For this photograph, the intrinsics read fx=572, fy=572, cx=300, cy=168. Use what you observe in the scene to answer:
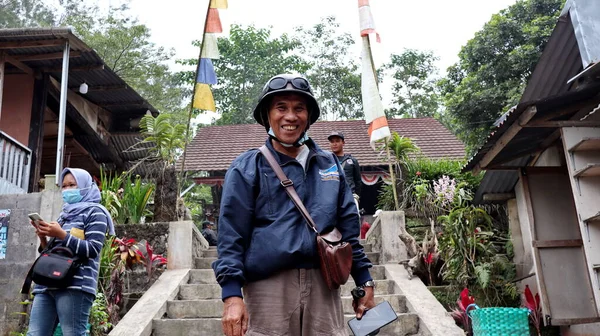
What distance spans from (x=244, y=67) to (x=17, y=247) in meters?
17.0

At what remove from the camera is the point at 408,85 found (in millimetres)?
25703

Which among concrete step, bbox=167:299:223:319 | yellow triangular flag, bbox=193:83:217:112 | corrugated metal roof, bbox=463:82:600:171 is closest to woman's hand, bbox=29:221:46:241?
concrete step, bbox=167:299:223:319

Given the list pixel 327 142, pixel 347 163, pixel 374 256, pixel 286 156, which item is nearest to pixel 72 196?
pixel 286 156

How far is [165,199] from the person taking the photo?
810cm

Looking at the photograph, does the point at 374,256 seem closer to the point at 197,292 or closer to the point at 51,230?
the point at 197,292

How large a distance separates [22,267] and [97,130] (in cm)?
633

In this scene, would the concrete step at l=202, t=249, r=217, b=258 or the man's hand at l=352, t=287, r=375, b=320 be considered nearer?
the man's hand at l=352, t=287, r=375, b=320

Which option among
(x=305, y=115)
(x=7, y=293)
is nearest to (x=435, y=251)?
(x=305, y=115)

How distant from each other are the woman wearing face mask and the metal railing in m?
4.38

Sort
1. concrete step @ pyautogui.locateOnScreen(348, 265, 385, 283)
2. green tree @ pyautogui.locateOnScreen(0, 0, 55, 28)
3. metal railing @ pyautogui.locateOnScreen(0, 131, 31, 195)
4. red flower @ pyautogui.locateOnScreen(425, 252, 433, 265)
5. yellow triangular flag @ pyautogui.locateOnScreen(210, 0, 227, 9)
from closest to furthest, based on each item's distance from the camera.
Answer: red flower @ pyautogui.locateOnScreen(425, 252, 433, 265) → concrete step @ pyautogui.locateOnScreen(348, 265, 385, 283) → metal railing @ pyautogui.locateOnScreen(0, 131, 31, 195) → yellow triangular flag @ pyautogui.locateOnScreen(210, 0, 227, 9) → green tree @ pyautogui.locateOnScreen(0, 0, 55, 28)

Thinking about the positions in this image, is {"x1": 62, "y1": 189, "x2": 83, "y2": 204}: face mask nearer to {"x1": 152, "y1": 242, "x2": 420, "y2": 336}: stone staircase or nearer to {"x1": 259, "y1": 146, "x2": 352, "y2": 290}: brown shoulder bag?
{"x1": 152, "y1": 242, "x2": 420, "y2": 336}: stone staircase

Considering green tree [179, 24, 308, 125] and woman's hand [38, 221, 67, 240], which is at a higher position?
green tree [179, 24, 308, 125]

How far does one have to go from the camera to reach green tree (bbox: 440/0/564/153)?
15391 millimetres

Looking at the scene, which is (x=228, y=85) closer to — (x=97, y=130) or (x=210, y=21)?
(x=97, y=130)
